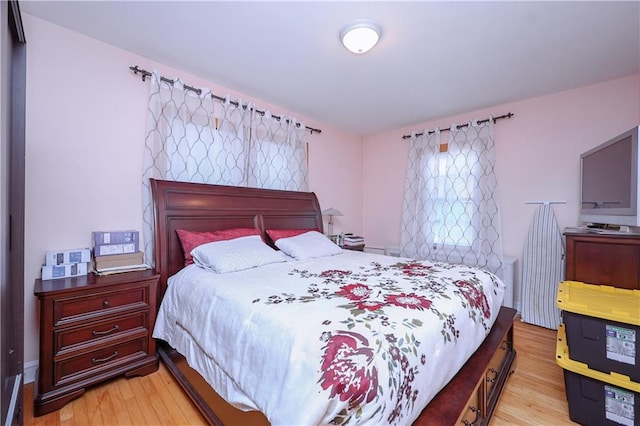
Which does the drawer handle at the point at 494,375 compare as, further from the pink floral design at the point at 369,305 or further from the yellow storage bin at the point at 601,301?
the pink floral design at the point at 369,305

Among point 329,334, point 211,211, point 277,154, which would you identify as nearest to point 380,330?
point 329,334

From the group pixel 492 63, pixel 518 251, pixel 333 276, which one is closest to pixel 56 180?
pixel 333 276

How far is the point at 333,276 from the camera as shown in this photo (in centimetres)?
179

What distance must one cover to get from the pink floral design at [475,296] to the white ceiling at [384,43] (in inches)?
66.3

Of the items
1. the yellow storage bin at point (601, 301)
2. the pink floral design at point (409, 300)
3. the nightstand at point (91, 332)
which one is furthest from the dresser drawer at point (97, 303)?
the yellow storage bin at point (601, 301)

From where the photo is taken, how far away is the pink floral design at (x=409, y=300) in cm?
126

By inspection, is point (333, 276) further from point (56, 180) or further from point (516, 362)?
point (56, 180)

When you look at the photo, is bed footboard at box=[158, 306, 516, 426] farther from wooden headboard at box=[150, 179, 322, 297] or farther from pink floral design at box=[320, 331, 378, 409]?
wooden headboard at box=[150, 179, 322, 297]

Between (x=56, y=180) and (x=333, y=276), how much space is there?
2.00 meters

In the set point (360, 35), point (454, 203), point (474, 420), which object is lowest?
point (474, 420)

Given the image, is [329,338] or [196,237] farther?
[196,237]

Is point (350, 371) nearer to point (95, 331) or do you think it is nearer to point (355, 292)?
point (355, 292)

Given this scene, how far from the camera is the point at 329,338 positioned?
0.97 metres

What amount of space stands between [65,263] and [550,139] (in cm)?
440
